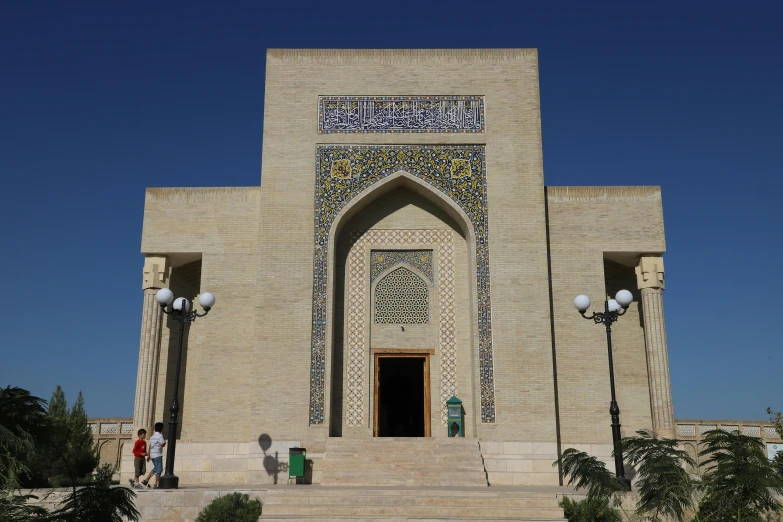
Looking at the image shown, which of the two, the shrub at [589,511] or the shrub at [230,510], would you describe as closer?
the shrub at [589,511]

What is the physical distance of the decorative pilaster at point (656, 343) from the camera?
1109 cm

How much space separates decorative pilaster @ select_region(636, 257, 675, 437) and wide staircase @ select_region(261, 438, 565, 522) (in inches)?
121

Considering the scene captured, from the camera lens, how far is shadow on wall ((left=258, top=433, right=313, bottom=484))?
33.7 ft

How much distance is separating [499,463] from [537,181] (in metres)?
4.34

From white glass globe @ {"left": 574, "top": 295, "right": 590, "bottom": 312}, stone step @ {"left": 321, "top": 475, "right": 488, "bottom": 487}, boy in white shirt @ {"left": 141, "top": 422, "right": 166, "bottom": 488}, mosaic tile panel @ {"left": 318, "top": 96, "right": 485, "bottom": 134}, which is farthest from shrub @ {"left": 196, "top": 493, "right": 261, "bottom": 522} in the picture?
mosaic tile panel @ {"left": 318, "top": 96, "right": 485, "bottom": 134}

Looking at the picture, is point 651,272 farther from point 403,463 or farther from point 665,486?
point 665,486

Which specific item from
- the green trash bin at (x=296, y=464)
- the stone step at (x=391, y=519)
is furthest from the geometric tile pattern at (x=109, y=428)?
the stone step at (x=391, y=519)

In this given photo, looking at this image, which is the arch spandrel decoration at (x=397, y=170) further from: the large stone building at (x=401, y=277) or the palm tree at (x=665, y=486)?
the palm tree at (x=665, y=486)

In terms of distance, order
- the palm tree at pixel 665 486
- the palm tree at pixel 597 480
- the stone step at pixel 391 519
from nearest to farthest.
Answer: the palm tree at pixel 665 486
the palm tree at pixel 597 480
the stone step at pixel 391 519

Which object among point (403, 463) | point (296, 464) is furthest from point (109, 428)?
point (403, 463)

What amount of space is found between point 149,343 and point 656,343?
25.7ft

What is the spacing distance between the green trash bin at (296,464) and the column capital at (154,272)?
3578 millimetres

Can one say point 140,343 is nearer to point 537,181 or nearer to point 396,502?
point 396,502

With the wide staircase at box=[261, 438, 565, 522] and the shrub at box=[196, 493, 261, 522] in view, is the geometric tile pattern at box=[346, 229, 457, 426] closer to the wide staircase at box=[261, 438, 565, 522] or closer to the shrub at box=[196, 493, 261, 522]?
the wide staircase at box=[261, 438, 565, 522]
